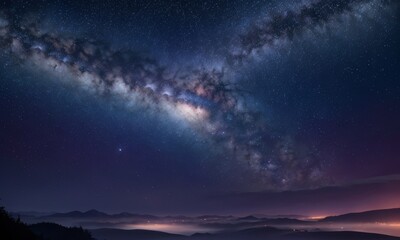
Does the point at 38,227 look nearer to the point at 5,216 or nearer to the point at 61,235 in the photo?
the point at 61,235

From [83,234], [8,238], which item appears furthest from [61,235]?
[8,238]

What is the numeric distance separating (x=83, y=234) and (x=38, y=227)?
1245cm

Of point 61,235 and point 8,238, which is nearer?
point 8,238

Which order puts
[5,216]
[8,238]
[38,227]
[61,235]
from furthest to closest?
[38,227], [61,235], [5,216], [8,238]

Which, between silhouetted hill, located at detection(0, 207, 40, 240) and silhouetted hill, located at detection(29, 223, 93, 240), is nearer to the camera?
silhouetted hill, located at detection(0, 207, 40, 240)

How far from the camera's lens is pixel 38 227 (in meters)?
69.1

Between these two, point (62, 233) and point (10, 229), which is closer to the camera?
point (10, 229)

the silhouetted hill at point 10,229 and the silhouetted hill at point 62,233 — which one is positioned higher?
the silhouetted hill at point 10,229

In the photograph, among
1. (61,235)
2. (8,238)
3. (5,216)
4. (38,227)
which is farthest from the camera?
(38,227)

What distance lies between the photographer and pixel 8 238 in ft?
81.3

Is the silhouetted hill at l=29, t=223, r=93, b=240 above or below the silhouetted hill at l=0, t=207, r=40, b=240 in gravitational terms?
below

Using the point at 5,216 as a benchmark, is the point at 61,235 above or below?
below

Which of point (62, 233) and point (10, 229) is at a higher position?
point (10, 229)

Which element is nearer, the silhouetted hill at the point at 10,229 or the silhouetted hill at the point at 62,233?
the silhouetted hill at the point at 10,229
